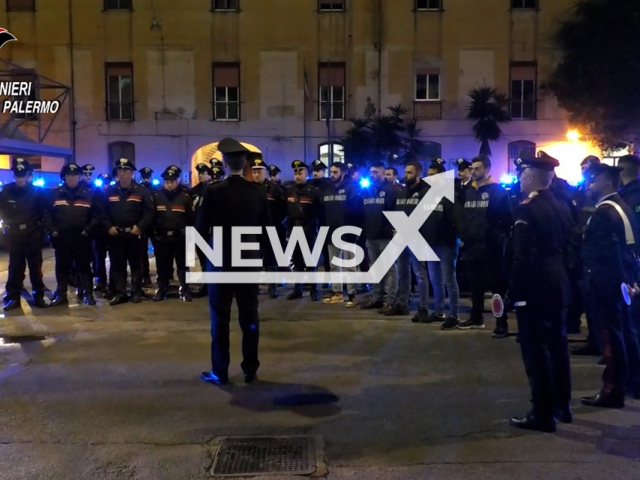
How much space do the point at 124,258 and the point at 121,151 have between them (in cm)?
1496

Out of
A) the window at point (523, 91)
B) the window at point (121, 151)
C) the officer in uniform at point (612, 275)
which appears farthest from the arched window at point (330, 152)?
the officer in uniform at point (612, 275)

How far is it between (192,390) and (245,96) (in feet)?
60.5

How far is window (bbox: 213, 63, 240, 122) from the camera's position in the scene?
22.3 m

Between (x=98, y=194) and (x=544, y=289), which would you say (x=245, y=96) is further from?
(x=544, y=289)

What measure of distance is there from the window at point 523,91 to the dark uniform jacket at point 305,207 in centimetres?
1575

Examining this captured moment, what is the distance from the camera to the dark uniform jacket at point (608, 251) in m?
4.71

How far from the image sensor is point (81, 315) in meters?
8.25

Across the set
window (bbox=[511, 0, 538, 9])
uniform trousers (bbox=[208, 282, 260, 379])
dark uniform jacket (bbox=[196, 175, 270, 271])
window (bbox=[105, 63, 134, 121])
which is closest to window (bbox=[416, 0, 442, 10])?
window (bbox=[511, 0, 538, 9])

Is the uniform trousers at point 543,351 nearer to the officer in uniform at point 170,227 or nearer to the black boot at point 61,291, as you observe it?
the officer in uniform at point 170,227

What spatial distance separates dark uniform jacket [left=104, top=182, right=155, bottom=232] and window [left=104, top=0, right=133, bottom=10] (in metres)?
16.0

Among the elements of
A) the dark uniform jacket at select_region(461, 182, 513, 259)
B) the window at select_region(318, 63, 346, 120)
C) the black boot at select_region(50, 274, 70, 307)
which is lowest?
the black boot at select_region(50, 274, 70, 307)

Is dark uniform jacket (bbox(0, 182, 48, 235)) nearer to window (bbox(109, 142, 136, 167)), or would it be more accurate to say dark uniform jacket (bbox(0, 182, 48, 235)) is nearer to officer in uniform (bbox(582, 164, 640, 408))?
officer in uniform (bbox(582, 164, 640, 408))

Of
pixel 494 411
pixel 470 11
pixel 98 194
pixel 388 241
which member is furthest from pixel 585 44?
pixel 494 411

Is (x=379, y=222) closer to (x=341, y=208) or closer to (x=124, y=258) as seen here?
(x=341, y=208)
